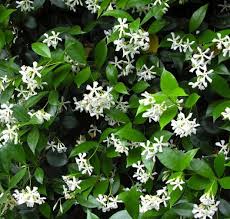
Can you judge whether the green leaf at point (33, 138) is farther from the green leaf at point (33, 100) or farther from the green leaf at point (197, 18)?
the green leaf at point (197, 18)

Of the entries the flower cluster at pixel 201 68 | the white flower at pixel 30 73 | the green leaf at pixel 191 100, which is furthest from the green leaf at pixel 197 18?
the white flower at pixel 30 73

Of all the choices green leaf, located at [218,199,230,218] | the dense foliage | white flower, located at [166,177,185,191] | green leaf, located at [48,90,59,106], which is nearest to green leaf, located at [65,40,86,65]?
the dense foliage

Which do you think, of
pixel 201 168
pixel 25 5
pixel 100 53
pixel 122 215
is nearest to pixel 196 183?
pixel 201 168

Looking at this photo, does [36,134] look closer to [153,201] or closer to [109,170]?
[109,170]

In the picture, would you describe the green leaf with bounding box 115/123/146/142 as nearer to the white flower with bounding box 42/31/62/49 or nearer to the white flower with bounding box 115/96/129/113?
the white flower with bounding box 115/96/129/113

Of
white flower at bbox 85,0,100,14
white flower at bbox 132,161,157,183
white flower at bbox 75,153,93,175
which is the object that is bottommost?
white flower at bbox 75,153,93,175

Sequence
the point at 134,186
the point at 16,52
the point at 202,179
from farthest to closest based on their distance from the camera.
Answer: the point at 16,52
the point at 134,186
the point at 202,179

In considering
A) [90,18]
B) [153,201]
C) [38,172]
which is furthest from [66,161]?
[90,18]

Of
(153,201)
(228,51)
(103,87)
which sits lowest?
(153,201)
